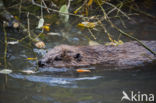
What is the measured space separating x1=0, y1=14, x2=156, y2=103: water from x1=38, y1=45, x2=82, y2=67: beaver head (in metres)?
0.14

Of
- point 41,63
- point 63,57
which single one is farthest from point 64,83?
point 63,57

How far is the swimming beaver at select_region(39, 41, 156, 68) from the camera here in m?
3.86

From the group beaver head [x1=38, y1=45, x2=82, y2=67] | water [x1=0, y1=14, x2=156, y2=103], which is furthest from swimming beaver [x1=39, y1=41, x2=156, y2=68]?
water [x1=0, y1=14, x2=156, y2=103]

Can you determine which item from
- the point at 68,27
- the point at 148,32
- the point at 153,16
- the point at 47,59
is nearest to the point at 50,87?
the point at 47,59

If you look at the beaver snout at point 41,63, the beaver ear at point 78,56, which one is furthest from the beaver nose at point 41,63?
the beaver ear at point 78,56

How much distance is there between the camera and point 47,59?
3.68m

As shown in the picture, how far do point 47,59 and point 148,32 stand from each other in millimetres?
2861

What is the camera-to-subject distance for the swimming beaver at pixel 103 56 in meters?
3.86

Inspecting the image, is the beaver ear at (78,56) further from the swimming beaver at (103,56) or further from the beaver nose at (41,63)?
the beaver nose at (41,63)

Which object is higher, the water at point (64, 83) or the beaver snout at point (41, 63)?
the beaver snout at point (41, 63)

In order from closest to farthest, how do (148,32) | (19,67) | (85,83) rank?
(85,83) < (19,67) < (148,32)

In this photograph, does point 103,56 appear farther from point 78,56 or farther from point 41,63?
point 41,63

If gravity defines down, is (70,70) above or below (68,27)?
below

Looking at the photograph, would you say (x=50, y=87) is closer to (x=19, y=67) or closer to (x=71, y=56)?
(x=19, y=67)
